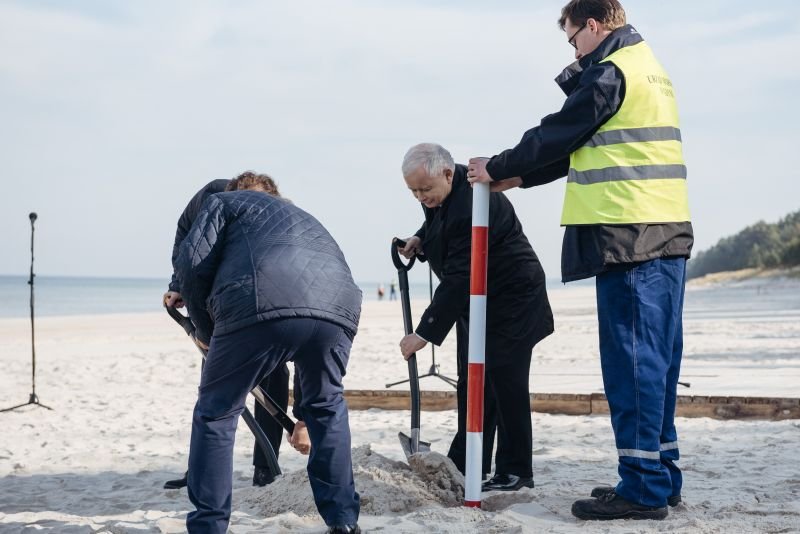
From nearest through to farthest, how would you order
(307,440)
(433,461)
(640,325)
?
(640,325)
(307,440)
(433,461)

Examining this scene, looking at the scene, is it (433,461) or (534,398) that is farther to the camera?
(534,398)

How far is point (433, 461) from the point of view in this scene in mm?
3834

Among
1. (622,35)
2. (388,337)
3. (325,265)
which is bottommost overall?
(388,337)

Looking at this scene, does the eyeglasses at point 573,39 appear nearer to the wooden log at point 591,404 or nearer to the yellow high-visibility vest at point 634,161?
the yellow high-visibility vest at point 634,161

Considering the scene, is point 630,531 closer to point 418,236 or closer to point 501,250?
point 501,250

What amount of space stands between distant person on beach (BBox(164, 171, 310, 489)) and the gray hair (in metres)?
0.59

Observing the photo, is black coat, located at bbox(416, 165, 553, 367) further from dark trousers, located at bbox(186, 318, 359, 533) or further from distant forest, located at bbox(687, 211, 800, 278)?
distant forest, located at bbox(687, 211, 800, 278)

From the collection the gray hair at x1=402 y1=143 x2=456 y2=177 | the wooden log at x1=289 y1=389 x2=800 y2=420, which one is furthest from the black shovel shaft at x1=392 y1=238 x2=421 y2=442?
the wooden log at x1=289 y1=389 x2=800 y2=420

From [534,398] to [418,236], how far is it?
2364 millimetres

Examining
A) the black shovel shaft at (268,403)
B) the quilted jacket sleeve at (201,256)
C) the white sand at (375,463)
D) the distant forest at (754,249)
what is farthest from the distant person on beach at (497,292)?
the distant forest at (754,249)

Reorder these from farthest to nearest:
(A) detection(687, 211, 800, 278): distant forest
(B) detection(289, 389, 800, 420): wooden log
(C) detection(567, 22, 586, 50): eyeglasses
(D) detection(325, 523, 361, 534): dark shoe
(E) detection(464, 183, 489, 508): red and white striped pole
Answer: (A) detection(687, 211, 800, 278): distant forest → (B) detection(289, 389, 800, 420): wooden log → (E) detection(464, 183, 489, 508): red and white striped pole → (C) detection(567, 22, 586, 50): eyeglasses → (D) detection(325, 523, 361, 534): dark shoe

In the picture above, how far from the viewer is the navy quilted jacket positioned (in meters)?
2.86

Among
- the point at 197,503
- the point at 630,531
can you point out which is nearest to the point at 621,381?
the point at 630,531

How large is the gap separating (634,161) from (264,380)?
2039 mm
